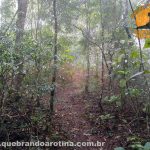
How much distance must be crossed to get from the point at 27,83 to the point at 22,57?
113 cm

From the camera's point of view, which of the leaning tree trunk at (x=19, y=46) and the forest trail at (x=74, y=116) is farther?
the forest trail at (x=74, y=116)

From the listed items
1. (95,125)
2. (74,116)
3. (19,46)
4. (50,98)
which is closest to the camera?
(19,46)

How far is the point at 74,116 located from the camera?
7.59 m

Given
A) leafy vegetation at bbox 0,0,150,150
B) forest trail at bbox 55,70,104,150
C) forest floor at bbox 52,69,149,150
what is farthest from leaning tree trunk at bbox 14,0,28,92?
forest trail at bbox 55,70,104,150

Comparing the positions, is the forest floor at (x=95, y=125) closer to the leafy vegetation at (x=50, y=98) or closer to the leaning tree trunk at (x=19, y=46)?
the leafy vegetation at (x=50, y=98)

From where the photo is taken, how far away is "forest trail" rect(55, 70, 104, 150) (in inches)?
231

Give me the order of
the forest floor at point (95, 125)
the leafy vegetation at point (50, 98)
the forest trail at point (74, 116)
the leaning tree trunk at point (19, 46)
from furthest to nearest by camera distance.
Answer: the forest trail at point (74, 116)
the forest floor at point (95, 125)
the leaning tree trunk at point (19, 46)
the leafy vegetation at point (50, 98)

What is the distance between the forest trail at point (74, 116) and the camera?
5.86 metres

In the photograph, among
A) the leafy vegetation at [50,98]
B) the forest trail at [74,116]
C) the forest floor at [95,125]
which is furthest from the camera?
the forest trail at [74,116]

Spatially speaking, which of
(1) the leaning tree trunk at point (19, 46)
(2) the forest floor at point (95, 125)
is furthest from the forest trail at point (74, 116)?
(1) the leaning tree trunk at point (19, 46)

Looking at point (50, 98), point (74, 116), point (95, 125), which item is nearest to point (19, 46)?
point (50, 98)

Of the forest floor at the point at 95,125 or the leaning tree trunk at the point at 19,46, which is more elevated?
the leaning tree trunk at the point at 19,46

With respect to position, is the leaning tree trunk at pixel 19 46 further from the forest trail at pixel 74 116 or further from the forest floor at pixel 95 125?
the forest trail at pixel 74 116

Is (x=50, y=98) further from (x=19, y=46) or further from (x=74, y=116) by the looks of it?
(x=19, y=46)
